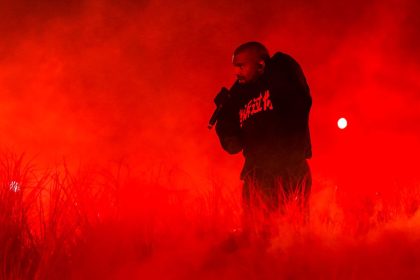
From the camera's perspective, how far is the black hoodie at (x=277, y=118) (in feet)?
7.95

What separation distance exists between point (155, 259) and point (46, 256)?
34cm

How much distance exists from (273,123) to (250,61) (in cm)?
32

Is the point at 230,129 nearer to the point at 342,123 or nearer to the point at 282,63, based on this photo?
the point at 282,63

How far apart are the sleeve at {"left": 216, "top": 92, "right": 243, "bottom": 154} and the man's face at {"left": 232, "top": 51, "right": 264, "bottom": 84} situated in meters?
0.23

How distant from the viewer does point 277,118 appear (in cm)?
250

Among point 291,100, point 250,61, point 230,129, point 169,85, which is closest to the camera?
point 291,100

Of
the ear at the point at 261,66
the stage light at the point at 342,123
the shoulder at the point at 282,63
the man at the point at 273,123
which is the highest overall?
the stage light at the point at 342,123

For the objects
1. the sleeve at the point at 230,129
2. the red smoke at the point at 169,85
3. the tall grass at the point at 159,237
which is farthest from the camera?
the red smoke at the point at 169,85

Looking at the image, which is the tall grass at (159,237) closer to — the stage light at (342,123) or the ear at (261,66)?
the ear at (261,66)

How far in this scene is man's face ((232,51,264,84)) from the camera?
2.54 metres

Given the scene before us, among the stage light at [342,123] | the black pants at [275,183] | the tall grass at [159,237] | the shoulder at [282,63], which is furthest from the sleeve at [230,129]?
the stage light at [342,123]

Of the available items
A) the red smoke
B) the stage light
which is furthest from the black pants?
the stage light

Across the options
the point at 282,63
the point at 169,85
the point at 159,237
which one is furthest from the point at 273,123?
the point at 169,85

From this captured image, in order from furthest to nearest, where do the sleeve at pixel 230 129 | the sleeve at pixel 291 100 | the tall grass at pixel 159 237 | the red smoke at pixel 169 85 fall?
the red smoke at pixel 169 85 → the sleeve at pixel 230 129 → the sleeve at pixel 291 100 → the tall grass at pixel 159 237
